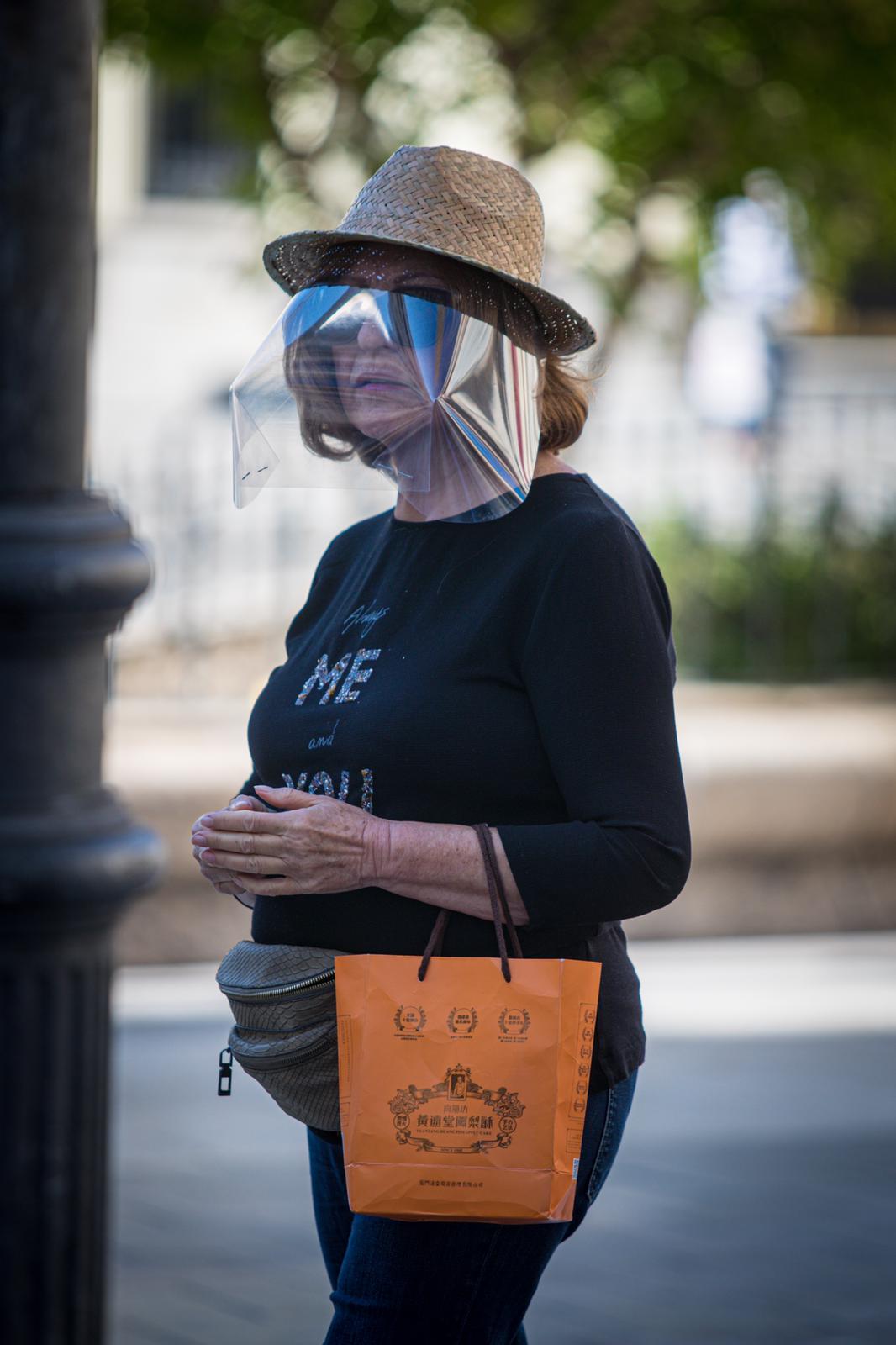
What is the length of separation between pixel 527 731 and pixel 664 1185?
8.93 feet

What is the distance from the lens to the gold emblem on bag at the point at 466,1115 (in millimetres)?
2117

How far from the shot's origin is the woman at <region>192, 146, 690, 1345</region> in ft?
7.17

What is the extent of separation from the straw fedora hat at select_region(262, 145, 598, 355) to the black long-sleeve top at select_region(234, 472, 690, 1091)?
215 millimetres

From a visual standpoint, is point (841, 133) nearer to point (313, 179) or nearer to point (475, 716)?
point (313, 179)

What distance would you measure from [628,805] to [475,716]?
210 millimetres

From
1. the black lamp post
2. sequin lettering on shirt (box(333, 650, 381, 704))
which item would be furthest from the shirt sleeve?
the black lamp post

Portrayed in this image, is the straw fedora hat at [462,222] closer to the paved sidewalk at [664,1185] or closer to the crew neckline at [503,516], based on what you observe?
the crew neckline at [503,516]

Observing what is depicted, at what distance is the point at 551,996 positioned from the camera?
6.98 ft

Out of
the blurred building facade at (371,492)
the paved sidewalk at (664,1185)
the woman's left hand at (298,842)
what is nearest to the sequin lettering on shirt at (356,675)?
the woman's left hand at (298,842)

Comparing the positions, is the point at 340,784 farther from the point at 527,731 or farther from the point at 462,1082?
the point at 462,1082

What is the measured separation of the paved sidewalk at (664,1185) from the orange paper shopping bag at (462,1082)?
62.9 inches

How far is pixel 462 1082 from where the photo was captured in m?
2.12

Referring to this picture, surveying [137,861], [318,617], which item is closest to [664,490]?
[318,617]

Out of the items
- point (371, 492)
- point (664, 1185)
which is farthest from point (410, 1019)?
point (371, 492)
